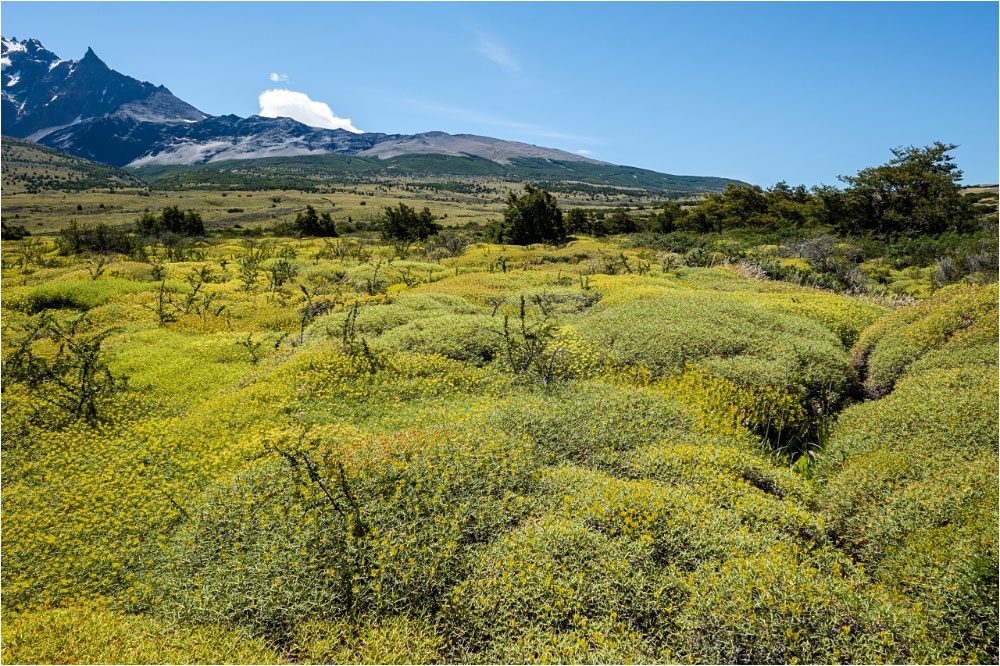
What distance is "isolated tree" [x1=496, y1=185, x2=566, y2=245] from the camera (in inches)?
1946

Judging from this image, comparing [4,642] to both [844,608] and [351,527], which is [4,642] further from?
[844,608]

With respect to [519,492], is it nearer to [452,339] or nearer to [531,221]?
[452,339]

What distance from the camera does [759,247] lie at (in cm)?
3959

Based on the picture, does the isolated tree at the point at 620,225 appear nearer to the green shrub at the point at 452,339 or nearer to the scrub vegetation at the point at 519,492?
the scrub vegetation at the point at 519,492

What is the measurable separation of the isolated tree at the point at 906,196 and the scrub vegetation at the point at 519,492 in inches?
1509

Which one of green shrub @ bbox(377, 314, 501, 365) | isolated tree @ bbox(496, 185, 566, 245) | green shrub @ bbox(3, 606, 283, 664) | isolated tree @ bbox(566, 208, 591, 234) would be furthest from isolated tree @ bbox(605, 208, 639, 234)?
green shrub @ bbox(3, 606, 283, 664)

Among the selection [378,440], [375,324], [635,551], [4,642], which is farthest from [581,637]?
[375,324]

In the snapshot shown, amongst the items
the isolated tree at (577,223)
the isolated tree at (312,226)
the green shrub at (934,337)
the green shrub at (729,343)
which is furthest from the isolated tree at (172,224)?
the green shrub at (934,337)

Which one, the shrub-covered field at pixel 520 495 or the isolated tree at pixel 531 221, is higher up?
the isolated tree at pixel 531 221

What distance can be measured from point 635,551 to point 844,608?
220 cm

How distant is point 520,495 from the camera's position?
7.62 m

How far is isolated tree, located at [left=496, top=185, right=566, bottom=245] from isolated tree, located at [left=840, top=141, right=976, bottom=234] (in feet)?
88.0

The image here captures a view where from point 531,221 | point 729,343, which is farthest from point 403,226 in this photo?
point 729,343

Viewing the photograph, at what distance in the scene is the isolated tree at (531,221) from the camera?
49438mm
